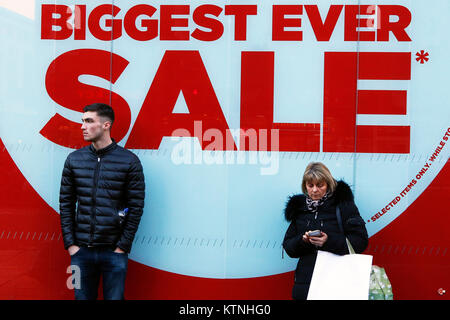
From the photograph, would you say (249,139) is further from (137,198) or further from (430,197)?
(430,197)

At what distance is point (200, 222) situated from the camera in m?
3.90

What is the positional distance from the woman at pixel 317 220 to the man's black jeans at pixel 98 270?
1.15 m

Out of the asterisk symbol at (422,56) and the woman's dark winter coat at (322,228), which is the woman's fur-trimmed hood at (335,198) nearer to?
the woman's dark winter coat at (322,228)

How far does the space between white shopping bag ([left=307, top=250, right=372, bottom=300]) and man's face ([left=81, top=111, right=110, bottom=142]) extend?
1663 millimetres

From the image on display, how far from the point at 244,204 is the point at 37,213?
5.28 ft

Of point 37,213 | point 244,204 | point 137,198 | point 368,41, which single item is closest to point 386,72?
point 368,41

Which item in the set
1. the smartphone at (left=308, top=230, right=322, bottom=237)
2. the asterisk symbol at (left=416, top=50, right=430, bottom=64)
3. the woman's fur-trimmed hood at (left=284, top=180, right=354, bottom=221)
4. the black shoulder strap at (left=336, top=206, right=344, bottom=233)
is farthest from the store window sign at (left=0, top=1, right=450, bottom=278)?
the smartphone at (left=308, top=230, right=322, bottom=237)

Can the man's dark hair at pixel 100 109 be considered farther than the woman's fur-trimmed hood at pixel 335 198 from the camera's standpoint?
Yes

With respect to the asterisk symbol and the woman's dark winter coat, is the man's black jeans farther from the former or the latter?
the asterisk symbol

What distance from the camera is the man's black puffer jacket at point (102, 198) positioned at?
341 cm

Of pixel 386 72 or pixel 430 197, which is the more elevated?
pixel 386 72

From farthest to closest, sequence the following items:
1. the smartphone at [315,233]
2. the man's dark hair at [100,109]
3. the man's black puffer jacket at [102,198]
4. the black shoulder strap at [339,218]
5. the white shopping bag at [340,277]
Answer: the man's dark hair at [100,109] → the man's black puffer jacket at [102,198] → the black shoulder strap at [339,218] → the smartphone at [315,233] → the white shopping bag at [340,277]

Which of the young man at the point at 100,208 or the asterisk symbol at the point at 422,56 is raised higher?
the asterisk symbol at the point at 422,56

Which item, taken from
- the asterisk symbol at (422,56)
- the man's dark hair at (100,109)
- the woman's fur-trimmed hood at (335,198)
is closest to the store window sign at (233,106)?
the asterisk symbol at (422,56)
